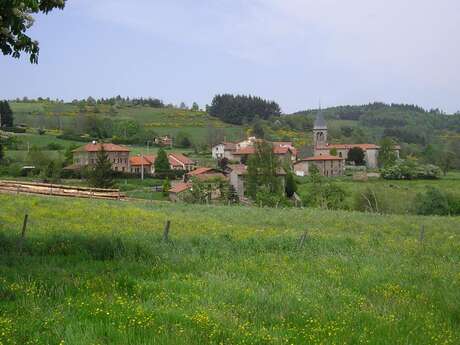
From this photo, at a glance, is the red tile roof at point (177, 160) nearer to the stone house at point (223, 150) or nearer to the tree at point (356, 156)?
the stone house at point (223, 150)

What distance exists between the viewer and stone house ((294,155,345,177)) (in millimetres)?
119688

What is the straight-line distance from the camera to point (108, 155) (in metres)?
90.9

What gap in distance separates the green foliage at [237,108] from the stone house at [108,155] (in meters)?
85.0

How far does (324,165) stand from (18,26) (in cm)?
11330

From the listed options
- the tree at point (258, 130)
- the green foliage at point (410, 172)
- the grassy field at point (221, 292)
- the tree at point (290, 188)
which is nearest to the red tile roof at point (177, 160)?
the tree at point (290, 188)

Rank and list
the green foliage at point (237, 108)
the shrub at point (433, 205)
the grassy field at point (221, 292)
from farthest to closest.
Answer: the green foliage at point (237, 108)
the shrub at point (433, 205)
the grassy field at point (221, 292)

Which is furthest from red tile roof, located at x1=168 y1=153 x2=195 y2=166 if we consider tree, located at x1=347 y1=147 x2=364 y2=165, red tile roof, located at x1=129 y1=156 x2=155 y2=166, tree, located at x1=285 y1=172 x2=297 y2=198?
tree, located at x1=347 y1=147 x2=364 y2=165

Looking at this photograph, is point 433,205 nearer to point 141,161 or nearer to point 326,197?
point 326,197

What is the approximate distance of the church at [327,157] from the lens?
120 metres

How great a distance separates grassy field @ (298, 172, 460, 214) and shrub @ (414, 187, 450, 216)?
1129 mm

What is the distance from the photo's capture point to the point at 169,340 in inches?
269

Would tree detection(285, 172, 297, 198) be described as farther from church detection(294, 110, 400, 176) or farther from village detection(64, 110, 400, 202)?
church detection(294, 110, 400, 176)

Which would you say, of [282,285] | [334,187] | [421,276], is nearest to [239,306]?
[282,285]

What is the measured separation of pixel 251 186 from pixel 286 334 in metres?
70.4
